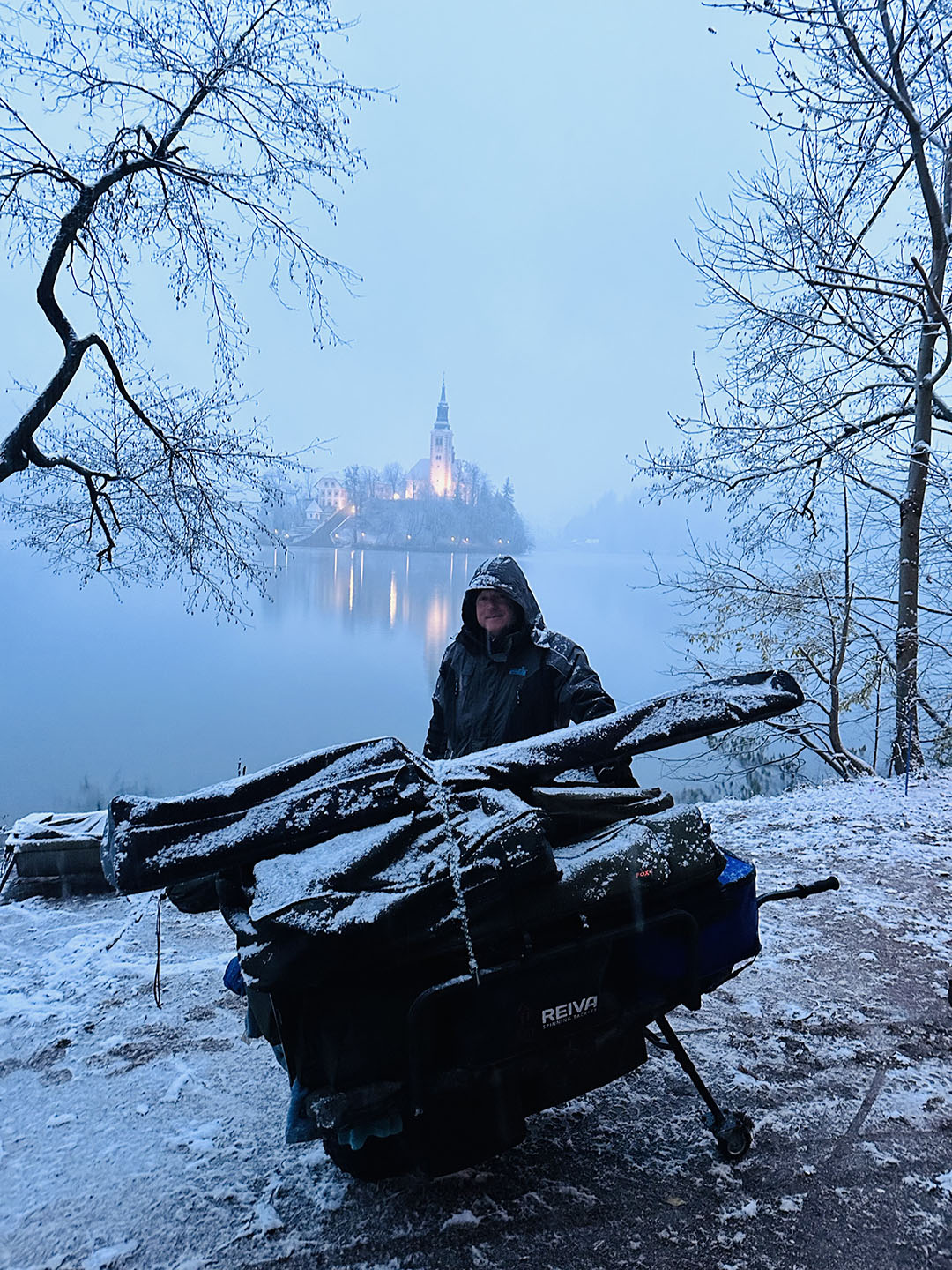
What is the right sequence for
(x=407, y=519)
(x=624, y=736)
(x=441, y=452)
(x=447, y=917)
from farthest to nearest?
(x=441, y=452), (x=407, y=519), (x=624, y=736), (x=447, y=917)

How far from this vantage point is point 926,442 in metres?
9.02

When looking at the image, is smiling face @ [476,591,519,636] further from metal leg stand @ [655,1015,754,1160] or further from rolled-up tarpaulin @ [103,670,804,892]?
metal leg stand @ [655,1015,754,1160]

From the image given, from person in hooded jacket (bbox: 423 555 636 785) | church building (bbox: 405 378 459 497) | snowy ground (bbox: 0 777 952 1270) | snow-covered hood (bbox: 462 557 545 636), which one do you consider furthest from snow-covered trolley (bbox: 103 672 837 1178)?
church building (bbox: 405 378 459 497)

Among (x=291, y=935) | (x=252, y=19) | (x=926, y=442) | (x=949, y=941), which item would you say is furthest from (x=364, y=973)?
(x=926, y=442)

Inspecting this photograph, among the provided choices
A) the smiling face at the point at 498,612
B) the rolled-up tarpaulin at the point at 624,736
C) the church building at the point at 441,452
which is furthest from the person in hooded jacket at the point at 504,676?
the church building at the point at 441,452

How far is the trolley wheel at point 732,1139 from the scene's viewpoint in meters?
2.42

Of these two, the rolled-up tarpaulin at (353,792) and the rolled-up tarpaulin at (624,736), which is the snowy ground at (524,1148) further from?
the rolled-up tarpaulin at (624,736)

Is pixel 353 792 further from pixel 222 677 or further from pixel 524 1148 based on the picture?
pixel 222 677

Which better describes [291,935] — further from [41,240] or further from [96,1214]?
[41,240]

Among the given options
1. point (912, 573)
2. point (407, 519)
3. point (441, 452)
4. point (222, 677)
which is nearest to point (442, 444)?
point (441, 452)

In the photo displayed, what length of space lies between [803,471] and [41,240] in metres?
9.12

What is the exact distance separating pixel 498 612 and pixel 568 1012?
6.16 feet

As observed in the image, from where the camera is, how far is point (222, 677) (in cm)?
3447

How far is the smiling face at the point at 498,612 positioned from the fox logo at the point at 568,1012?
1809mm
